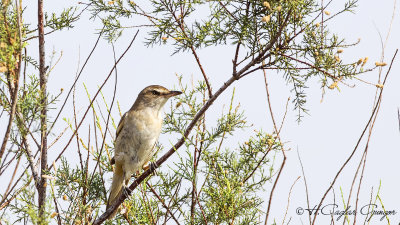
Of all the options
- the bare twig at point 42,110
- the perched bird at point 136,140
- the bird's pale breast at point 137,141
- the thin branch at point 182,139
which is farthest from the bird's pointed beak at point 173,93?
the bare twig at point 42,110

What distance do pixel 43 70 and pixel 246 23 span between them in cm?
149

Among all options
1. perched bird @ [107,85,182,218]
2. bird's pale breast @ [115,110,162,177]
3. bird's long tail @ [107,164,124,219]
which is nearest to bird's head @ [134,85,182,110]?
perched bird @ [107,85,182,218]

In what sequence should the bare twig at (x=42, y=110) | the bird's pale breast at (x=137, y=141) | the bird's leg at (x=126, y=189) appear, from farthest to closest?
the bird's pale breast at (x=137, y=141) < the bird's leg at (x=126, y=189) < the bare twig at (x=42, y=110)

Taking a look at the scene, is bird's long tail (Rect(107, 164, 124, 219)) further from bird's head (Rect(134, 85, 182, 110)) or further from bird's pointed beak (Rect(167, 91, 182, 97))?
bird's pointed beak (Rect(167, 91, 182, 97))

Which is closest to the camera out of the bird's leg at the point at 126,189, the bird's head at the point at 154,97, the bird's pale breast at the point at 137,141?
the bird's leg at the point at 126,189

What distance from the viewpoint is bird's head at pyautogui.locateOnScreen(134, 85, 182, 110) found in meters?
5.32

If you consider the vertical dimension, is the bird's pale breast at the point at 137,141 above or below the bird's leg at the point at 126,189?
above

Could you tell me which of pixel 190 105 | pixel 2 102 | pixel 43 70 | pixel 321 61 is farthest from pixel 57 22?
pixel 321 61

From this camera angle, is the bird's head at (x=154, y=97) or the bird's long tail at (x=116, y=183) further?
the bird's head at (x=154, y=97)

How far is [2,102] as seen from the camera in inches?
134

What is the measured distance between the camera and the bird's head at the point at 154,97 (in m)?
5.32

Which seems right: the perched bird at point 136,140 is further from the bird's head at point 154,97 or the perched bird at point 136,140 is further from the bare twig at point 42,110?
the bare twig at point 42,110

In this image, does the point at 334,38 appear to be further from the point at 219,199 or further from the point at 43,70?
the point at 43,70

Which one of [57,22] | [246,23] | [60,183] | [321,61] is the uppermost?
[57,22]
